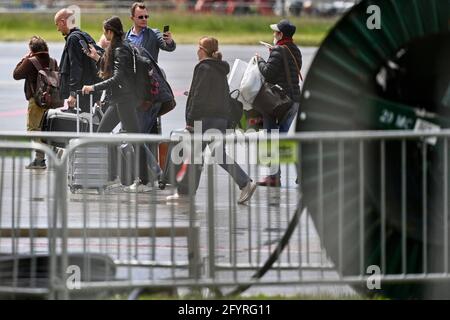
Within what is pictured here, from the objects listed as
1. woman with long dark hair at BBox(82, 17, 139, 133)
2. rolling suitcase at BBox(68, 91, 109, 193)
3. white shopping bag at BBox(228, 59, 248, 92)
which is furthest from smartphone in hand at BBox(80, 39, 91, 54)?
rolling suitcase at BBox(68, 91, 109, 193)

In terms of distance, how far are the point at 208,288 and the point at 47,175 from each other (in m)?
1.12

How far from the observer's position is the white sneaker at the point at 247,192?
309 inches

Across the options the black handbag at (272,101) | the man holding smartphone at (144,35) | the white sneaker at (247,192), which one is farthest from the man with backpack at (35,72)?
the white sneaker at (247,192)

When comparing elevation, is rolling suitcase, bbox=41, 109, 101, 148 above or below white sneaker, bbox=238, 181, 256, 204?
above

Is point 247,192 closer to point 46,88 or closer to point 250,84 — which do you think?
point 250,84

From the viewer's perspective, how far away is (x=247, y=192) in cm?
813

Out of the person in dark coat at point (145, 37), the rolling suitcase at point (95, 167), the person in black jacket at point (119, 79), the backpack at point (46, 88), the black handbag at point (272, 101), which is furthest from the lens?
the backpack at point (46, 88)

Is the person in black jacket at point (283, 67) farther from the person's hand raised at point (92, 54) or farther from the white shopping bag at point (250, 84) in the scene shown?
the person's hand raised at point (92, 54)

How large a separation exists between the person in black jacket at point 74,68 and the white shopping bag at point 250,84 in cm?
159

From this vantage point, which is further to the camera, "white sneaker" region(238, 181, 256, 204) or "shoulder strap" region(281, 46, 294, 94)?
"shoulder strap" region(281, 46, 294, 94)

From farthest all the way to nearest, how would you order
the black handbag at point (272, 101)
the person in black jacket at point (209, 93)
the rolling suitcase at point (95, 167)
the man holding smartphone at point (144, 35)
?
1. the man holding smartphone at point (144, 35)
2. the black handbag at point (272, 101)
3. the person in black jacket at point (209, 93)
4. the rolling suitcase at point (95, 167)

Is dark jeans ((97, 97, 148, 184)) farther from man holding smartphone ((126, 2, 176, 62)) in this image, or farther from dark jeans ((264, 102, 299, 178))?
dark jeans ((264, 102, 299, 178))

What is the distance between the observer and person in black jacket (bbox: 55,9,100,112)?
13.5 m

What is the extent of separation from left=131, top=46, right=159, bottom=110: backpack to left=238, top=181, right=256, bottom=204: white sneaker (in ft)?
16.4
